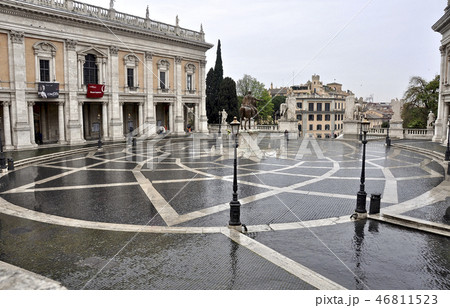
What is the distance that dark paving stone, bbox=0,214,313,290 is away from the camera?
25.3 feet

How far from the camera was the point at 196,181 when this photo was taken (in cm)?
1834

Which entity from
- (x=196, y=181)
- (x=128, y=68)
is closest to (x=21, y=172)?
(x=196, y=181)

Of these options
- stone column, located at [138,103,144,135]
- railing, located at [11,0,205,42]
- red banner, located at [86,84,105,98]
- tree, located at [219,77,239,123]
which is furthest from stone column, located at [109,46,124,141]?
tree, located at [219,77,239,123]

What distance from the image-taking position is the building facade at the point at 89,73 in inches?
1296

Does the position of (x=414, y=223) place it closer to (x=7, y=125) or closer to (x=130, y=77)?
(x=7, y=125)

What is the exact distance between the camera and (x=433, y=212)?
12.8 meters

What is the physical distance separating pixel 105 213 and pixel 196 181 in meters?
6.19

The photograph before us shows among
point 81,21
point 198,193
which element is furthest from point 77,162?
point 81,21

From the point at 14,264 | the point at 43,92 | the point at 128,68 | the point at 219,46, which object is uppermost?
the point at 219,46

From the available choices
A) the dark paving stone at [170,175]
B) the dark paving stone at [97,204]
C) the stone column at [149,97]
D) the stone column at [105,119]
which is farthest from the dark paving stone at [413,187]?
the stone column at [149,97]

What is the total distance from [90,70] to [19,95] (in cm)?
881

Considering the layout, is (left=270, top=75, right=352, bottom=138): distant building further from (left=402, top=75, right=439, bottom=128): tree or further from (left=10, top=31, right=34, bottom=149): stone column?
(left=10, top=31, right=34, bottom=149): stone column

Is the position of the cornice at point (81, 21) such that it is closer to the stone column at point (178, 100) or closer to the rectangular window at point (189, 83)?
the stone column at point (178, 100)
